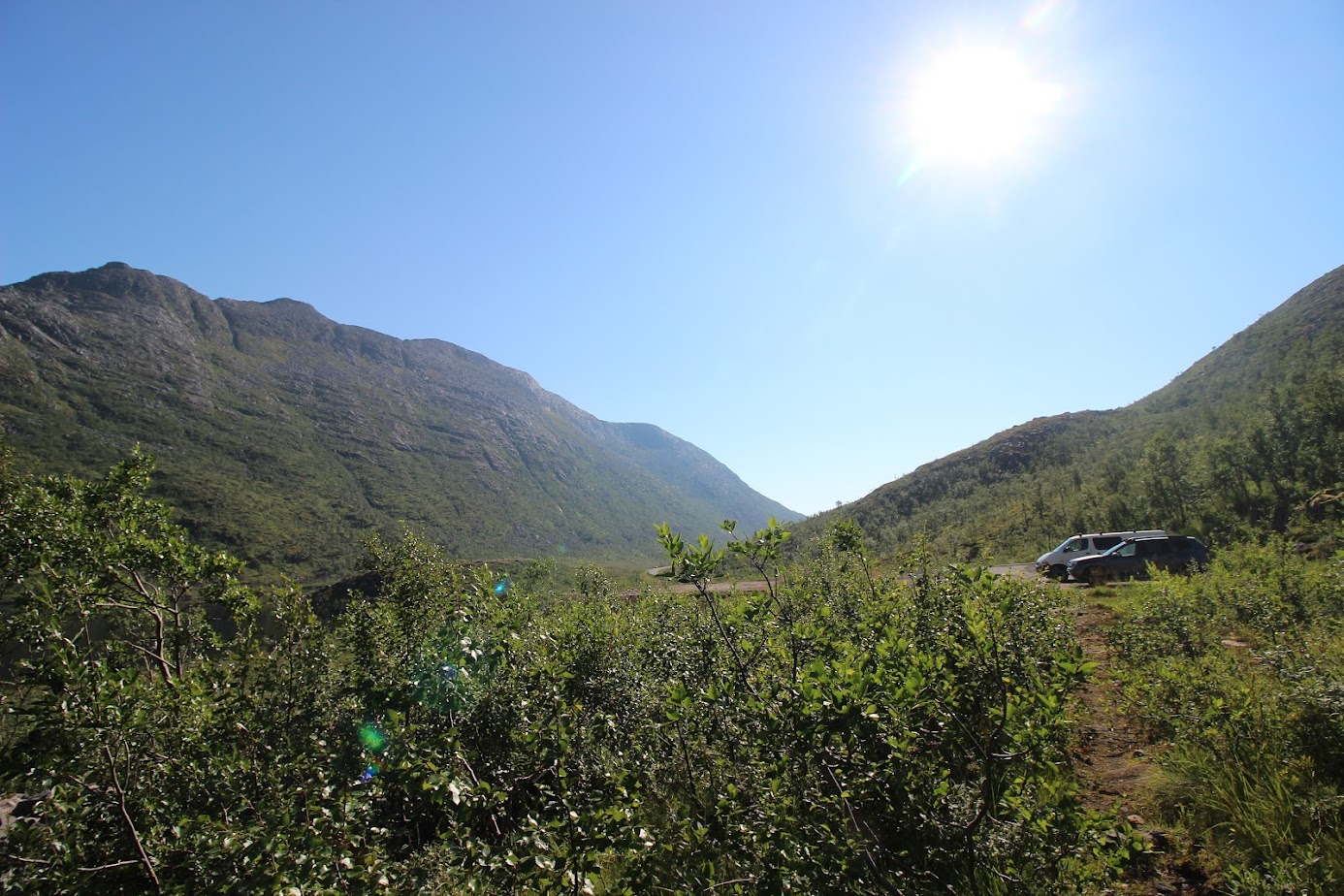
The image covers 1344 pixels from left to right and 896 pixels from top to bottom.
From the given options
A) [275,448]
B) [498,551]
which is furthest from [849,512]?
[275,448]

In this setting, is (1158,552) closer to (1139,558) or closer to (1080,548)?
(1139,558)

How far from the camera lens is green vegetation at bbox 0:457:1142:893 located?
3.14 m

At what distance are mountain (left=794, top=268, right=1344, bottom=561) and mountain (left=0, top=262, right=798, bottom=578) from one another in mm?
27010

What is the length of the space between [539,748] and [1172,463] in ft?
124

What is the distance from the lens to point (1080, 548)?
2219cm

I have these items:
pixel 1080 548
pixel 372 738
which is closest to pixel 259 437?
pixel 372 738

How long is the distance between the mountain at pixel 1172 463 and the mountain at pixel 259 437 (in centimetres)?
2701

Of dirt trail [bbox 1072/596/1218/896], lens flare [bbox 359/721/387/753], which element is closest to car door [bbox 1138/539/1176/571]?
dirt trail [bbox 1072/596/1218/896]

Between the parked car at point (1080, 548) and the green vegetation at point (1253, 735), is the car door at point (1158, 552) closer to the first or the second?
the parked car at point (1080, 548)

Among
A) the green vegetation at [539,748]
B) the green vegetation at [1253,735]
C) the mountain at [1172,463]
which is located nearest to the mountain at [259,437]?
the mountain at [1172,463]

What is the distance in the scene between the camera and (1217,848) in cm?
443

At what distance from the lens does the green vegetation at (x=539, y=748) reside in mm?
3137

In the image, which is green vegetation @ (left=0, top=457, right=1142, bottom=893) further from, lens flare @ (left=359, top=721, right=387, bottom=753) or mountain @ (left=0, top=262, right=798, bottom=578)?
mountain @ (left=0, top=262, right=798, bottom=578)

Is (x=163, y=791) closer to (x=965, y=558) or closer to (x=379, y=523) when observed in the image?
(x=965, y=558)
